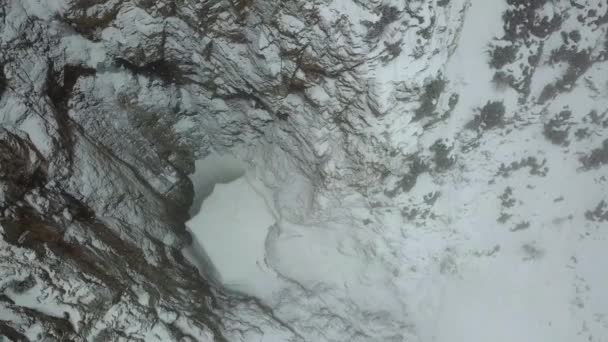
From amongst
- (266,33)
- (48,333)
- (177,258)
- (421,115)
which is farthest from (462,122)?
(48,333)

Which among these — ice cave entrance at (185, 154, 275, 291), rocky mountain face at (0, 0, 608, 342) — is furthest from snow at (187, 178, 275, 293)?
rocky mountain face at (0, 0, 608, 342)

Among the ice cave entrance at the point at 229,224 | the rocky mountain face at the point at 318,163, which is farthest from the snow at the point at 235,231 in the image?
the rocky mountain face at the point at 318,163

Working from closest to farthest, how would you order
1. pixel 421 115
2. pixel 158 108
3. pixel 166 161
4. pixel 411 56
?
pixel 411 56, pixel 421 115, pixel 158 108, pixel 166 161

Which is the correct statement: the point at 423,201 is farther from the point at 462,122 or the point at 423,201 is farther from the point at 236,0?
the point at 236,0

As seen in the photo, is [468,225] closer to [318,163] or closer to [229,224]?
[318,163]

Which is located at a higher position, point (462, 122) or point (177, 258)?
point (462, 122)
